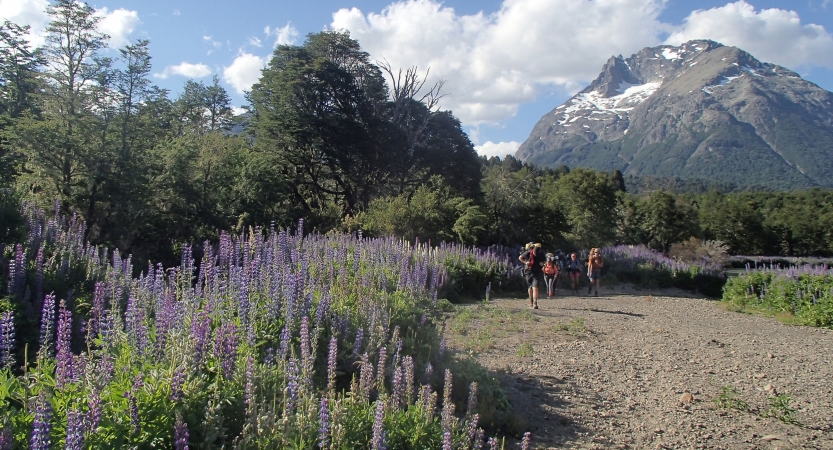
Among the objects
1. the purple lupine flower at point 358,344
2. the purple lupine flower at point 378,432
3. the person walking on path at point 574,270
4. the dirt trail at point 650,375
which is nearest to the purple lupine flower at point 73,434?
the purple lupine flower at point 378,432

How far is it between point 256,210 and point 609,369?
15.1 meters

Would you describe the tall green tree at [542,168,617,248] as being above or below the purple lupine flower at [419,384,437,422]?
above

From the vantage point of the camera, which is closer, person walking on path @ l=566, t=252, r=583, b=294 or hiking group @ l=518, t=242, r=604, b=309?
hiking group @ l=518, t=242, r=604, b=309

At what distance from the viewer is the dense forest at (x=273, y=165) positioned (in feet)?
44.8

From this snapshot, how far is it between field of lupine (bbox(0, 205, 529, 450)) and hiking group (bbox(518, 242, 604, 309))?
6415 millimetres

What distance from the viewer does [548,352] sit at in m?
7.31

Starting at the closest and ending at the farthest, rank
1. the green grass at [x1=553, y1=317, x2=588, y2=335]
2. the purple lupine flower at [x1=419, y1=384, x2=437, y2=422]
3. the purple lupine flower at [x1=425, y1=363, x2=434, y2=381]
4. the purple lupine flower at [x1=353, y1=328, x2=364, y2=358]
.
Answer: the purple lupine flower at [x1=419, y1=384, x2=437, y2=422] < the purple lupine flower at [x1=353, y1=328, x2=364, y2=358] < the purple lupine flower at [x1=425, y1=363, x2=434, y2=381] < the green grass at [x1=553, y1=317, x2=588, y2=335]

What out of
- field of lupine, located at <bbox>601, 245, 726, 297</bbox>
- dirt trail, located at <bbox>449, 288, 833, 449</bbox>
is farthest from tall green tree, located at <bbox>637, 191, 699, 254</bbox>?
dirt trail, located at <bbox>449, 288, 833, 449</bbox>

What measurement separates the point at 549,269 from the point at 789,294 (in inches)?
235

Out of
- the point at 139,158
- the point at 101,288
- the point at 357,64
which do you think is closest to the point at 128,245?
the point at 139,158

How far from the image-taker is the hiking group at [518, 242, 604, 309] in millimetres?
11703

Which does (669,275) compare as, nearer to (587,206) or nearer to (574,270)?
(587,206)

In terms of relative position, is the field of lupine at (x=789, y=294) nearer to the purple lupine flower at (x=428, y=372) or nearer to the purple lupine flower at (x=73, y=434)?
the purple lupine flower at (x=428, y=372)

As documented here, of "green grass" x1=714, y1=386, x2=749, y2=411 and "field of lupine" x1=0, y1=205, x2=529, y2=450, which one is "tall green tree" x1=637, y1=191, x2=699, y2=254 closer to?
"green grass" x1=714, y1=386, x2=749, y2=411
